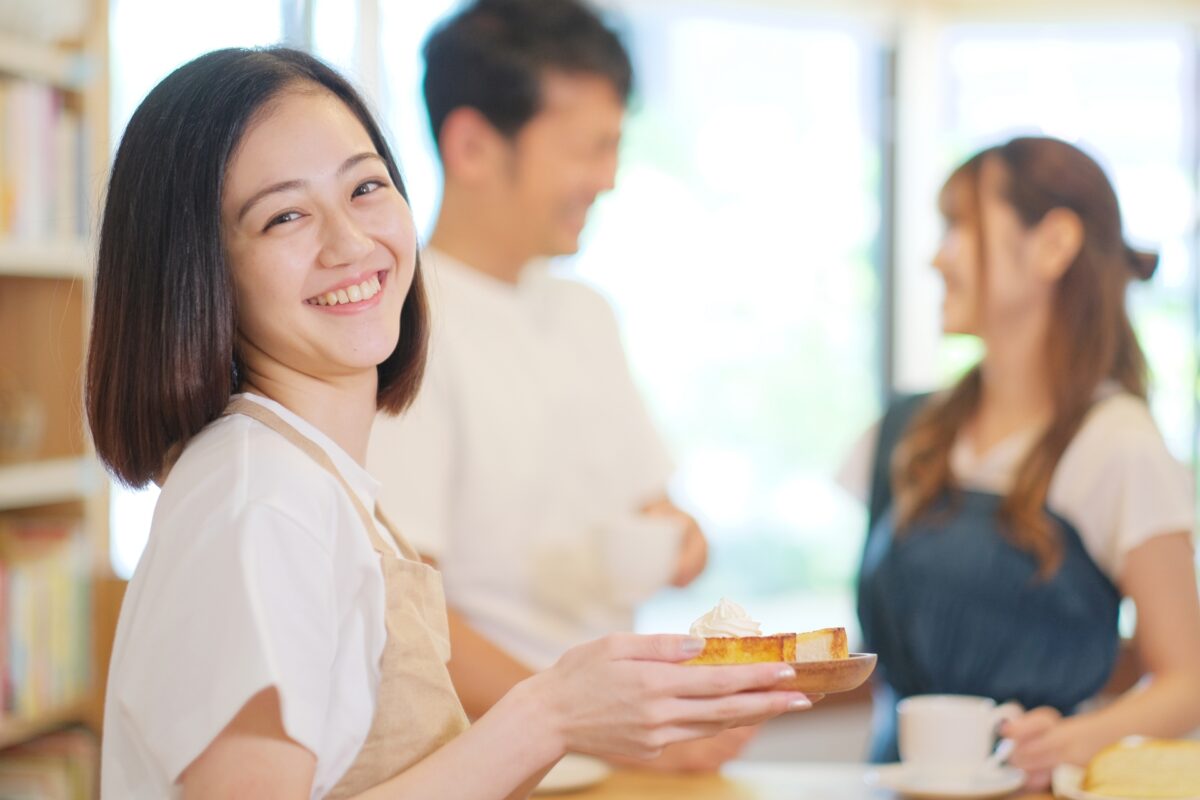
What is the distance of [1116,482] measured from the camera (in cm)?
200

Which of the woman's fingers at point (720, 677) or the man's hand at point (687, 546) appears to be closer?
the woman's fingers at point (720, 677)

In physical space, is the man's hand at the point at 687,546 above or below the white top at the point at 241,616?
below

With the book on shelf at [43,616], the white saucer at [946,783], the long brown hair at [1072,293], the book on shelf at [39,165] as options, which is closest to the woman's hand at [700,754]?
the white saucer at [946,783]

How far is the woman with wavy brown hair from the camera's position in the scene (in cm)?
197

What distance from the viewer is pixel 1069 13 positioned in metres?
4.08

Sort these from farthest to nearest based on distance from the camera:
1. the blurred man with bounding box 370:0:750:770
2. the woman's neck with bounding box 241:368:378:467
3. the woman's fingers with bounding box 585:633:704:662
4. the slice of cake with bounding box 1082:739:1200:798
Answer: the blurred man with bounding box 370:0:750:770
the slice of cake with bounding box 1082:739:1200:798
the woman's neck with bounding box 241:368:378:467
the woman's fingers with bounding box 585:633:704:662

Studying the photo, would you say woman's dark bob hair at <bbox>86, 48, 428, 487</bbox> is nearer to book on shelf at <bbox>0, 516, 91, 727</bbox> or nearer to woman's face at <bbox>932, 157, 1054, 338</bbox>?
woman's face at <bbox>932, 157, 1054, 338</bbox>

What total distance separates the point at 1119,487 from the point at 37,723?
203 centimetres

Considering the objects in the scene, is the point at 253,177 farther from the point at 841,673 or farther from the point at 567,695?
the point at 841,673

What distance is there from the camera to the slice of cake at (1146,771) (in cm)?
147

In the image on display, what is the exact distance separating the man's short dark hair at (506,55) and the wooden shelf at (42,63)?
35.4 inches

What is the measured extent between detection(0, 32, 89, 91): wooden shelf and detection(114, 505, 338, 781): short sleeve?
1.86 m

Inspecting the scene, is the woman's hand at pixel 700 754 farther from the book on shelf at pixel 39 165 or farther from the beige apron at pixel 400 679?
the book on shelf at pixel 39 165

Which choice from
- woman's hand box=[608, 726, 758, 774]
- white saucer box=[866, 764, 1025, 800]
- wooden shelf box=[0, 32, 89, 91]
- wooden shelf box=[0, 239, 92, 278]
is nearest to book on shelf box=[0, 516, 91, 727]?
wooden shelf box=[0, 239, 92, 278]
